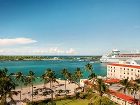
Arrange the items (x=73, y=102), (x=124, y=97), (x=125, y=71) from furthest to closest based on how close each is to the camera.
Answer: (x=125, y=71)
(x=73, y=102)
(x=124, y=97)

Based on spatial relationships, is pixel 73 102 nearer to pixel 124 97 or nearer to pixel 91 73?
pixel 124 97

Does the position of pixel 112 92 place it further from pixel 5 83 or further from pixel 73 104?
pixel 5 83

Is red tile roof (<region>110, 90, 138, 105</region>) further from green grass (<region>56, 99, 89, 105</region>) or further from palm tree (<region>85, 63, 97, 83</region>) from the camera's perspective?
palm tree (<region>85, 63, 97, 83</region>)

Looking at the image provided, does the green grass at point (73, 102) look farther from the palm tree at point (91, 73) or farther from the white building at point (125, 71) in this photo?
the white building at point (125, 71)

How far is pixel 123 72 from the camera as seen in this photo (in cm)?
13800

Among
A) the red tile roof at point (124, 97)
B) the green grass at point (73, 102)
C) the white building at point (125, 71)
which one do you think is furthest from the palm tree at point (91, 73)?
the white building at point (125, 71)

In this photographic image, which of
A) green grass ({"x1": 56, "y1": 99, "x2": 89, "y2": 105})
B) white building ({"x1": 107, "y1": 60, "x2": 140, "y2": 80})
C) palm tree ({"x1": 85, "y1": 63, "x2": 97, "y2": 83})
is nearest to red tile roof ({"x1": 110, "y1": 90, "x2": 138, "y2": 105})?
green grass ({"x1": 56, "y1": 99, "x2": 89, "y2": 105})

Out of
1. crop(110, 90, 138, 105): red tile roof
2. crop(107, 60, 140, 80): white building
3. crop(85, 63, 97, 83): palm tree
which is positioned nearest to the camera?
crop(110, 90, 138, 105): red tile roof

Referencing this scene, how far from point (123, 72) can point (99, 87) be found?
71.8 m

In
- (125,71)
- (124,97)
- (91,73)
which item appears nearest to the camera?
(124,97)

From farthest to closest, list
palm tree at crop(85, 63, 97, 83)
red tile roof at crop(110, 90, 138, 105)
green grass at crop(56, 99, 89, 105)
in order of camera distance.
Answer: palm tree at crop(85, 63, 97, 83)
green grass at crop(56, 99, 89, 105)
red tile roof at crop(110, 90, 138, 105)

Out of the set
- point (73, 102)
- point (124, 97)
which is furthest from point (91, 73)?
point (124, 97)

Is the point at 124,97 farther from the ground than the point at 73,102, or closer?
farther from the ground

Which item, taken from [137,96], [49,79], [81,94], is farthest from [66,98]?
[137,96]
